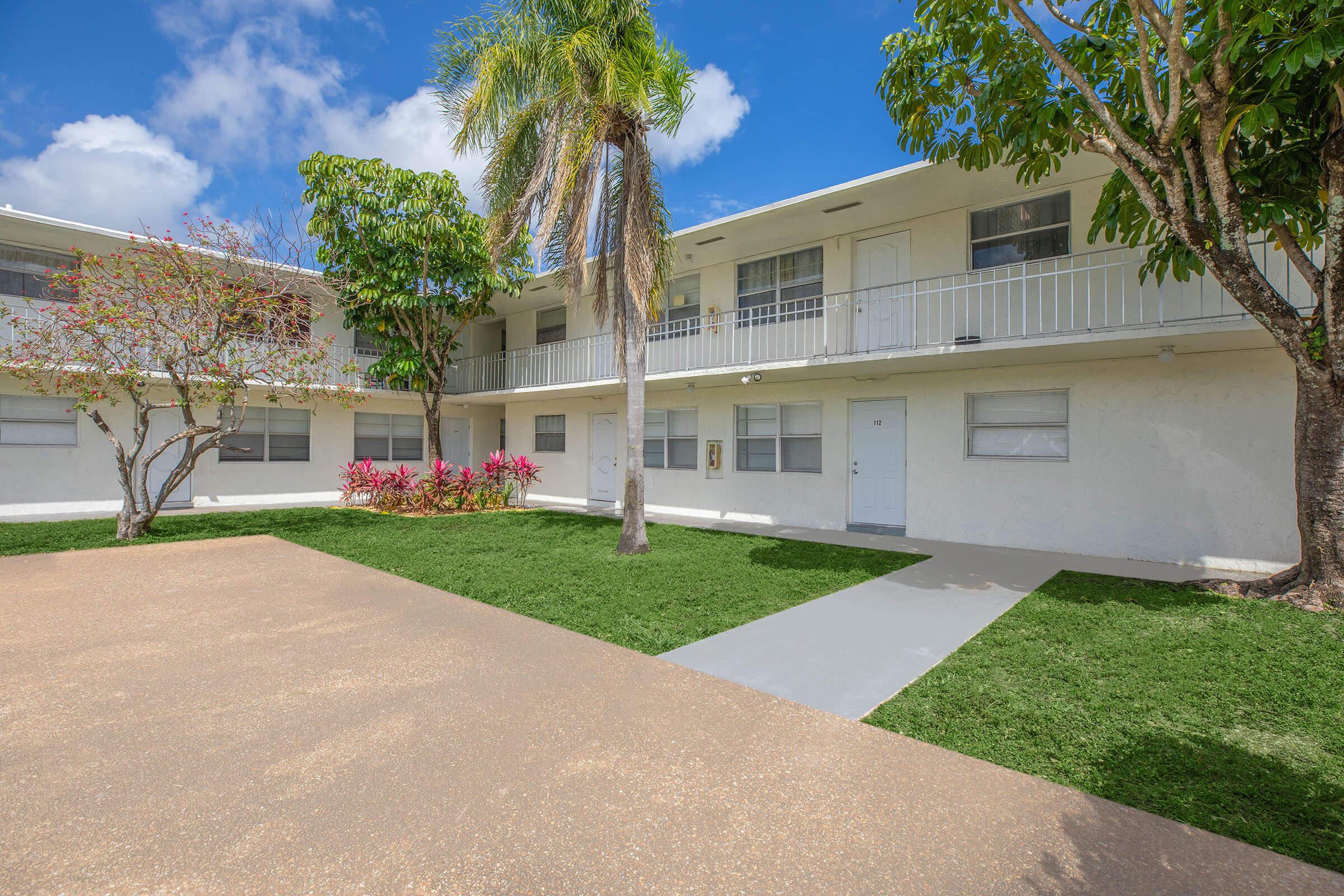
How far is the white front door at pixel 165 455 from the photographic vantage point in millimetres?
14078

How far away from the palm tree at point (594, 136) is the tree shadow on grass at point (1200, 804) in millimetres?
6178

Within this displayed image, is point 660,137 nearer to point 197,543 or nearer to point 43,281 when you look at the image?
point 197,543

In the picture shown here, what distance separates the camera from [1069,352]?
27.8 ft

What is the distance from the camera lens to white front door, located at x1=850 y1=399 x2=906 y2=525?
1078cm

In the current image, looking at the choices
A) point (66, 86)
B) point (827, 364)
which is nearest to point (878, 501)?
point (827, 364)

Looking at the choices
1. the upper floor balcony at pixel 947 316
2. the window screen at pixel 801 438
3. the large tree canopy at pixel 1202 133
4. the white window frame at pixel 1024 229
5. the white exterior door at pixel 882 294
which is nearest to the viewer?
the large tree canopy at pixel 1202 133

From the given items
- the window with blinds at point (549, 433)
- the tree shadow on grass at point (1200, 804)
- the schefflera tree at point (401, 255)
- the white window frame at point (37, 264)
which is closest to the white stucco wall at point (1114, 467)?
the tree shadow on grass at point (1200, 804)

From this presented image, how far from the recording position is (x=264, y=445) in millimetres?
15516

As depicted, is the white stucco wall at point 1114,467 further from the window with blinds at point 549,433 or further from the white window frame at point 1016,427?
the window with blinds at point 549,433

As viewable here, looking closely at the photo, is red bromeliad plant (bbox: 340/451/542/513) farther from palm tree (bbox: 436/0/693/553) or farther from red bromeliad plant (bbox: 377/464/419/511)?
palm tree (bbox: 436/0/693/553)

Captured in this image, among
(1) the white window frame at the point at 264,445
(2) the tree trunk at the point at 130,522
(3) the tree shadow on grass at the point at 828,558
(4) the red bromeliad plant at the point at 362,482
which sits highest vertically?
(1) the white window frame at the point at 264,445

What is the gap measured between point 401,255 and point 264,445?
620cm

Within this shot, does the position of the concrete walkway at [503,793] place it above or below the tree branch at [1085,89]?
below

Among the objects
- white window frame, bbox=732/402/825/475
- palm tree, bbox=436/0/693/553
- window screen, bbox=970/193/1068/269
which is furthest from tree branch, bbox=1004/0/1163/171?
white window frame, bbox=732/402/825/475
